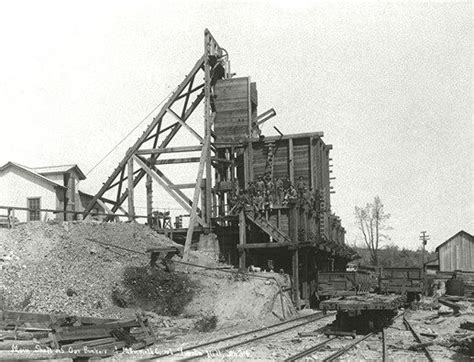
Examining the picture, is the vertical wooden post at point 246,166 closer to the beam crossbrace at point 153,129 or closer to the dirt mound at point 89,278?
the beam crossbrace at point 153,129

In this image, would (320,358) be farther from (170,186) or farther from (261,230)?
(170,186)

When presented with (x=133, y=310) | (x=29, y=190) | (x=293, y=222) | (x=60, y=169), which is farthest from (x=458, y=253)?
(x=133, y=310)

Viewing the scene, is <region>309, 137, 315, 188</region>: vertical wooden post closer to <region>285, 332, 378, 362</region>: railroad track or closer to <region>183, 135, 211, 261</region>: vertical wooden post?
<region>183, 135, 211, 261</region>: vertical wooden post

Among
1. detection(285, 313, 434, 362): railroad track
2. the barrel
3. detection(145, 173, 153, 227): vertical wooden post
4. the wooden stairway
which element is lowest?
the barrel

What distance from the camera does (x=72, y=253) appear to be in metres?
21.1

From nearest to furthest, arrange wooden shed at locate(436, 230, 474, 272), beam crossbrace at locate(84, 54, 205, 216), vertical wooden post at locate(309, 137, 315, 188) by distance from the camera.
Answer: vertical wooden post at locate(309, 137, 315, 188) → beam crossbrace at locate(84, 54, 205, 216) → wooden shed at locate(436, 230, 474, 272)

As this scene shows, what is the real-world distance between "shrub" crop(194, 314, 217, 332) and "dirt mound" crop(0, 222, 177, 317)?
2.60 meters

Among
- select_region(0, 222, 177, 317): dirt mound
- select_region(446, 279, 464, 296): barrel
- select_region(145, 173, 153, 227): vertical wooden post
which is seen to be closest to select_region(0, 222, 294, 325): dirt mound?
select_region(0, 222, 177, 317): dirt mound

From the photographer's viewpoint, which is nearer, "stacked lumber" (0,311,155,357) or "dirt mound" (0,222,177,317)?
"stacked lumber" (0,311,155,357)

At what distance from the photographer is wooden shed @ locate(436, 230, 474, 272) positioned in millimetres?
54750

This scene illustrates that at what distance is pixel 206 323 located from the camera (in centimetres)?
1727

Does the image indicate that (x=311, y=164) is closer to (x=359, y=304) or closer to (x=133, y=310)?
(x=133, y=310)

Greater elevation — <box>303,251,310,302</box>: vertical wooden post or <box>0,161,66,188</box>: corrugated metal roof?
<box>0,161,66,188</box>: corrugated metal roof

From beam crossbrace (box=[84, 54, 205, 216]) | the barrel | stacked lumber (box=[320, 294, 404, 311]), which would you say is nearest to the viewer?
stacked lumber (box=[320, 294, 404, 311])
